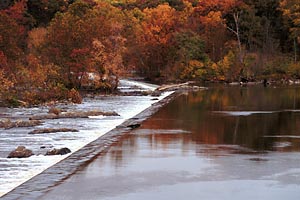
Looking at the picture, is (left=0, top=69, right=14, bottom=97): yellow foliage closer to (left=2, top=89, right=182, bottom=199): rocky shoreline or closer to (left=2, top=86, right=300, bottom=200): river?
(left=2, top=86, right=300, bottom=200): river

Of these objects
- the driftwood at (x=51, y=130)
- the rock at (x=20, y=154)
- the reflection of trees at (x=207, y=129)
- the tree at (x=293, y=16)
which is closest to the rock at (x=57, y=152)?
the rock at (x=20, y=154)

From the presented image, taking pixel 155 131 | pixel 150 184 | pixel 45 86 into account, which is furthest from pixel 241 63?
pixel 150 184

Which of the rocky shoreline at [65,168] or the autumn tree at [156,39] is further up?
the autumn tree at [156,39]

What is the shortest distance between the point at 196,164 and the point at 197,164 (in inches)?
1.0

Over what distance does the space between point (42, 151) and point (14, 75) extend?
72.9 ft

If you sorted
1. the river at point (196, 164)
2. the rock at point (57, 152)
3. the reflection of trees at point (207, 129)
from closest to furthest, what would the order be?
the river at point (196, 164)
the rock at point (57, 152)
the reflection of trees at point (207, 129)

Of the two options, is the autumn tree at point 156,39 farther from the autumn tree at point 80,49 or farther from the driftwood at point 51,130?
the driftwood at point 51,130

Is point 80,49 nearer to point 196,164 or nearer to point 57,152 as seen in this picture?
point 57,152

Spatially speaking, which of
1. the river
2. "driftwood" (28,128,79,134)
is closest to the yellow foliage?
the river

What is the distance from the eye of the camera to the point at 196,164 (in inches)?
543

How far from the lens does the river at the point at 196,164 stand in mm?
10852

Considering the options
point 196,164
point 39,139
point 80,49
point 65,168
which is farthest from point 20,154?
point 80,49

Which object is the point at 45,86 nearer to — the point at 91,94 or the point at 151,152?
the point at 91,94

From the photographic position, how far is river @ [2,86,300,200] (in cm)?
1085
